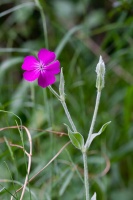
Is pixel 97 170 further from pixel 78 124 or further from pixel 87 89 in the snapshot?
pixel 87 89

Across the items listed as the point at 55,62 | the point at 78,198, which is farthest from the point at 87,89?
the point at 55,62

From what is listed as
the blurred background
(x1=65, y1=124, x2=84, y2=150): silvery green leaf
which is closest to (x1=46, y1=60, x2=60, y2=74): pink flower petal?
(x1=65, y1=124, x2=84, y2=150): silvery green leaf

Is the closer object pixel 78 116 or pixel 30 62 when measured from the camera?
pixel 30 62

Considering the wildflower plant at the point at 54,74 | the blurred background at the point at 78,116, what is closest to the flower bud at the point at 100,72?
the wildflower plant at the point at 54,74

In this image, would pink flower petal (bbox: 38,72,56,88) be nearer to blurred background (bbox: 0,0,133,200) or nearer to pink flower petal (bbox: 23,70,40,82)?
pink flower petal (bbox: 23,70,40,82)

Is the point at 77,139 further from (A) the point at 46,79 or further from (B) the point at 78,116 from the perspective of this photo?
(B) the point at 78,116

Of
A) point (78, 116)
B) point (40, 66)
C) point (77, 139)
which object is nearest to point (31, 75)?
point (40, 66)

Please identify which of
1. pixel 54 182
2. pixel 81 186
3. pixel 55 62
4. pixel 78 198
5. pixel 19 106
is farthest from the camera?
pixel 19 106
